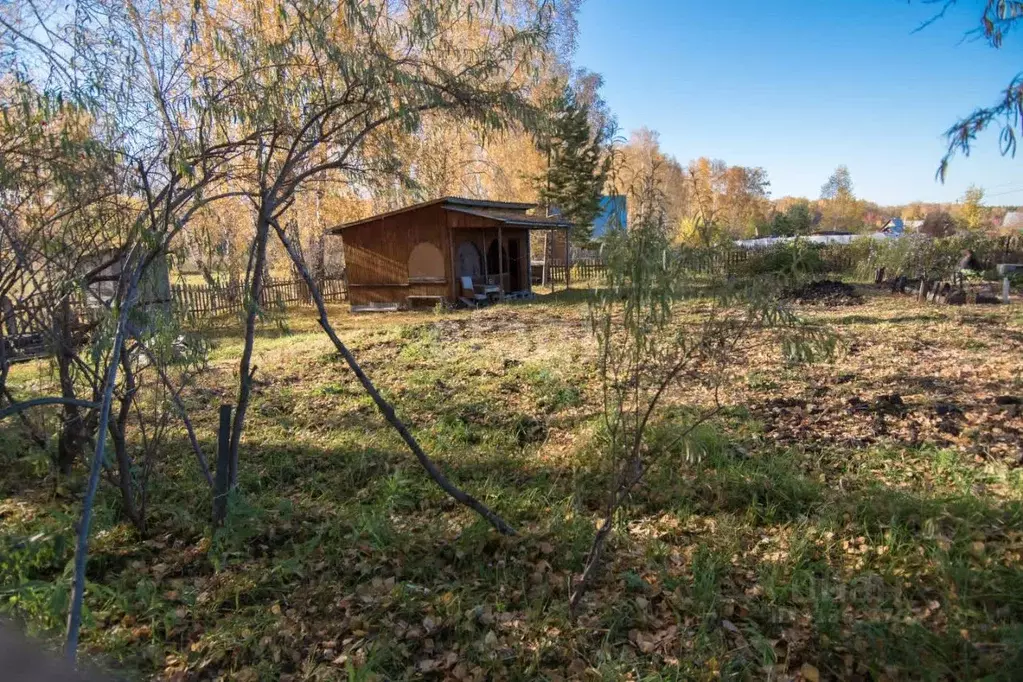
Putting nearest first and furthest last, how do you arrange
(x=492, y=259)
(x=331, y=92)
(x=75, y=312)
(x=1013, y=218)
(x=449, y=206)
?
1. (x=331, y=92)
2. (x=75, y=312)
3. (x=449, y=206)
4. (x=492, y=259)
5. (x=1013, y=218)

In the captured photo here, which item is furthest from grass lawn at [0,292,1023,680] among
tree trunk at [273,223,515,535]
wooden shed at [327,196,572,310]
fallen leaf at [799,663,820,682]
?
wooden shed at [327,196,572,310]

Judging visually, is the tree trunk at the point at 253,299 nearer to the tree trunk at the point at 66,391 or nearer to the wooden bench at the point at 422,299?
the tree trunk at the point at 66,391

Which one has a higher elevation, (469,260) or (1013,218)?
(1013,218)

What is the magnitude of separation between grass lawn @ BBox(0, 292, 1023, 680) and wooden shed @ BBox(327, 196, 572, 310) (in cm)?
1102

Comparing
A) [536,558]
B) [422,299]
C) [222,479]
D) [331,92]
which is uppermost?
[331,92]

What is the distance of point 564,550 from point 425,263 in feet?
48.3

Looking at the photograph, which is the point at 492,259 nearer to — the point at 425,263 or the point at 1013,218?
the point at 425,263

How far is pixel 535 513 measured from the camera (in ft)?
14.4

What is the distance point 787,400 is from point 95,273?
625 centimetres

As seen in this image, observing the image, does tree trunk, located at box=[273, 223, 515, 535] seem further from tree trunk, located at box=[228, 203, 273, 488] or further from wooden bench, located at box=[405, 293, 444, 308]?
wooden bench, located at box=[405, 293, 444, 308]

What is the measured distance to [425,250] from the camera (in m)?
17.8

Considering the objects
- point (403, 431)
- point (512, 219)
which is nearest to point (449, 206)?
point (512, 219)

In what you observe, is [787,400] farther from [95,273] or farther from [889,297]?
[889,297]

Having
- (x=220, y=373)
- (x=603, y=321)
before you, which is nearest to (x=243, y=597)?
(x=603, y=321)
